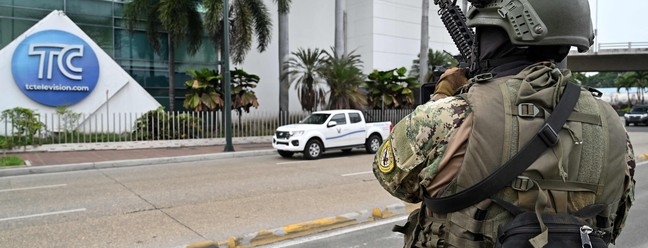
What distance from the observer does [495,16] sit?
62.9 inches

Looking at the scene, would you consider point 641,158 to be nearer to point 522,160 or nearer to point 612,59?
point 522,160

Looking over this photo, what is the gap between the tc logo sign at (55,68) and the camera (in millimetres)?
17203

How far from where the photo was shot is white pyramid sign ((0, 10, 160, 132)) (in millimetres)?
17109

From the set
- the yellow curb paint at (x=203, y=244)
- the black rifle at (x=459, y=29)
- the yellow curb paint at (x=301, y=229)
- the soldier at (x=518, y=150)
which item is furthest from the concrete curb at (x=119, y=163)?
the soldier at (x=518, y=150)

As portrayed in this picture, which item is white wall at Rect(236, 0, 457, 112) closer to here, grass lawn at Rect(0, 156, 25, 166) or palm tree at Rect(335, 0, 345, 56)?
palm tree at Rect(335, 0, 345, 56)

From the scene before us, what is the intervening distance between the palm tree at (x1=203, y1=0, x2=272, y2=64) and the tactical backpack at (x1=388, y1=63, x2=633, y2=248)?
18.2 meters

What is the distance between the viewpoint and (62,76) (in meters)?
17.9

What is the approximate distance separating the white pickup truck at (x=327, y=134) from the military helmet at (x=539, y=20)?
1170 cm

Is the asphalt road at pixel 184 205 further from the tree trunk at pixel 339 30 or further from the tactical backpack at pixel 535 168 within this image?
the tree trunk at pixel 339 30

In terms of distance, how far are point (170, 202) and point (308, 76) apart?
14.6 meters

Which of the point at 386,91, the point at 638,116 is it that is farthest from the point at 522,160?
the point at 638,116

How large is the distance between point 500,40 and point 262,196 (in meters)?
6.17

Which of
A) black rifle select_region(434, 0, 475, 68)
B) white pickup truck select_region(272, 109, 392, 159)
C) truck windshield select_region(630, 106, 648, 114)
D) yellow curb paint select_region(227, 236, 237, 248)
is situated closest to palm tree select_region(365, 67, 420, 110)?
white pickup truck select_region(272, 109, 392, 159)

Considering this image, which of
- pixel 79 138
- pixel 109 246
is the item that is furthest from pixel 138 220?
pixel 79 138
